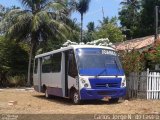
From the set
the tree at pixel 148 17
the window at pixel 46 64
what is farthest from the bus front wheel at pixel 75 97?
the tree at pixel 148 17

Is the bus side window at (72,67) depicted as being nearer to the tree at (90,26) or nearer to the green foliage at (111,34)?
the green foliage at (111,34)

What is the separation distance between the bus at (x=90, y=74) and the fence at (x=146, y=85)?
67.3 inches

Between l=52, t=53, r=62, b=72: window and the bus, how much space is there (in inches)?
8.5

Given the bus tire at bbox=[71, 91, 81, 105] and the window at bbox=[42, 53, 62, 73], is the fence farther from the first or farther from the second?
the window at bbox=[42, 53, 62, 73]

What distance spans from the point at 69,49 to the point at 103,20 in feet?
146

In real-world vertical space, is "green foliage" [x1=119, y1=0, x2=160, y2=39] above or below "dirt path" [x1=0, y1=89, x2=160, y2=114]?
above

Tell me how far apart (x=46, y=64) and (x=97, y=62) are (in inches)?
237

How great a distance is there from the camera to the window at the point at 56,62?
70.4ft

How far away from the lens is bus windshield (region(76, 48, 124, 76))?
1883 cm

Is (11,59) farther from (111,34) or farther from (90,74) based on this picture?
(90,74)

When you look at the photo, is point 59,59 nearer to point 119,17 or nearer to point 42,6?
point 42,6

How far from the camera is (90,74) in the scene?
734 inches

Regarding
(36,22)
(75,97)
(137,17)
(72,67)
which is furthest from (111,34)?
(75,97)

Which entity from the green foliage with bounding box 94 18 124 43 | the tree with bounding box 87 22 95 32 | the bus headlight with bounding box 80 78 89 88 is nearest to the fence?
the bus headlight with bounding box 80 78 89 88
